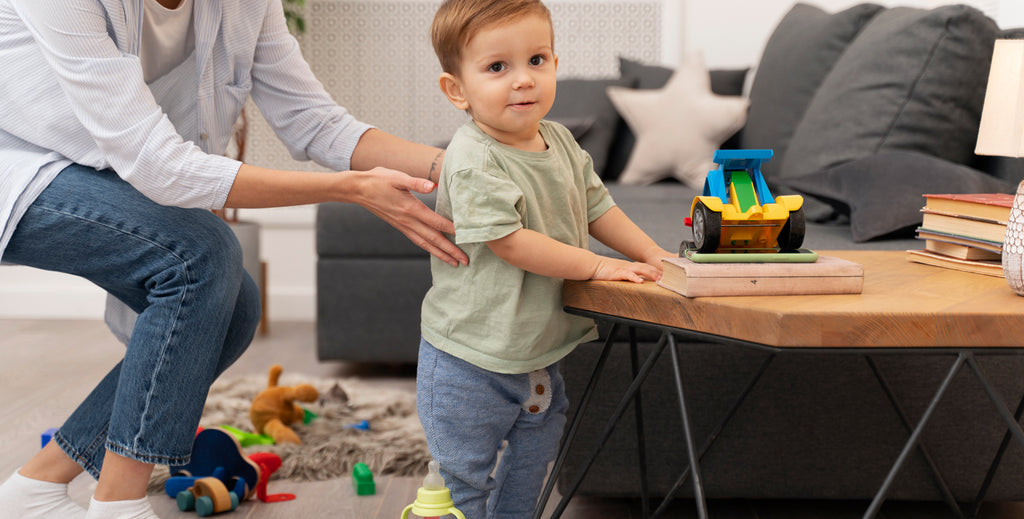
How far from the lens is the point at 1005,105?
1039 millimetres

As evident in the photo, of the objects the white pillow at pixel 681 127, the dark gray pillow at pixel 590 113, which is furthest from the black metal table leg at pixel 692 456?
the dark gray pillow at pixel 590 113

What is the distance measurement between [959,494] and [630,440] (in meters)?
0.58

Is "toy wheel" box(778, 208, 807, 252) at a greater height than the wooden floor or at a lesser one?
greater

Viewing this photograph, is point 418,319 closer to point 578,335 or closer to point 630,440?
point 630,440

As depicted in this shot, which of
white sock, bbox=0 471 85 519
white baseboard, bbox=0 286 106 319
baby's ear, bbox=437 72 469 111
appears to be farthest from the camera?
white baseboard, bbox=0 286 106 319

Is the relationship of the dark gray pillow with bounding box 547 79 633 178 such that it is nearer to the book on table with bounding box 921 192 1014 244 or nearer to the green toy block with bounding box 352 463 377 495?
the green toy block with bounding box 352 463 377 495

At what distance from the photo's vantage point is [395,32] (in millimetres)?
3564

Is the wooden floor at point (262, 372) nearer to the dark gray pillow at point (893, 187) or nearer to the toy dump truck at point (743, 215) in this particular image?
the dark gray pillow at point (893, 187)

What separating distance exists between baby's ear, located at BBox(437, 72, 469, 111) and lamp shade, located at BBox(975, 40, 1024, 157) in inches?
25.3

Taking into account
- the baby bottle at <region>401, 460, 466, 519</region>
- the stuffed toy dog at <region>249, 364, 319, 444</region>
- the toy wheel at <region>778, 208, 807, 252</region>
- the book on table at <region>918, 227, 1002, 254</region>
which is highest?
the toy wheel at <region>778, 208, 807, 252</region>

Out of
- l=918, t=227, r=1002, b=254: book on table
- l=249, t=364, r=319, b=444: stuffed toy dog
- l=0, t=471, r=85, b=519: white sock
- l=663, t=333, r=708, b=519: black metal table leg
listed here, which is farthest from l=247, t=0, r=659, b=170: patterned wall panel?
l=663, t=333, r=708, b=519: black metal table leg

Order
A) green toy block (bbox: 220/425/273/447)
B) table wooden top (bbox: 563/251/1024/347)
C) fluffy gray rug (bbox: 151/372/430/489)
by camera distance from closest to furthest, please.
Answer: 1. table wooden top (bbox: 563/251/1024/347)
2. fluffy gray rug (bbox: 151/372/430/489)
3. green toy block (bbox: 220/425/273/447)

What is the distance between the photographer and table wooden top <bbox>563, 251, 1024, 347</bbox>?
85 centimetres

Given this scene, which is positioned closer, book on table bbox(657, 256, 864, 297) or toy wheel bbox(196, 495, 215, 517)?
book on table bbox(657, 256, 864, 297)
